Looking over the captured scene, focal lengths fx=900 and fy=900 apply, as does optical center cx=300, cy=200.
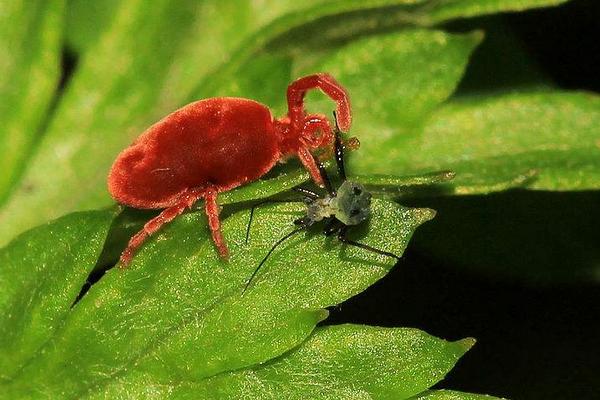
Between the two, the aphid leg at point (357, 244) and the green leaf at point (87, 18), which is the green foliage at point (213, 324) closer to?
the aphid leg at point (357, 244)

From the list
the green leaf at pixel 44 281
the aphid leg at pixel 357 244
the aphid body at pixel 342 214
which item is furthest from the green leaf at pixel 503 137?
the green leaf at pixel 44 281

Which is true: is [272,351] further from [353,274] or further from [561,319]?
[561,319]

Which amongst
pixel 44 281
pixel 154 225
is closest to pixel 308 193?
pixel 154 225

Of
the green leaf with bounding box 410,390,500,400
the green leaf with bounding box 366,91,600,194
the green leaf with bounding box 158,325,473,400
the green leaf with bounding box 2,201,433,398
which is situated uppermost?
the green leaf with bounding box 2,201,433,398

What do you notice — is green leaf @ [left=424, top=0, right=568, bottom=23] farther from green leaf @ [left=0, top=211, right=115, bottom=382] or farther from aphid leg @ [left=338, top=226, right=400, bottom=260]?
green leaf @ [left=0, top=211, right=115, bottom=382]

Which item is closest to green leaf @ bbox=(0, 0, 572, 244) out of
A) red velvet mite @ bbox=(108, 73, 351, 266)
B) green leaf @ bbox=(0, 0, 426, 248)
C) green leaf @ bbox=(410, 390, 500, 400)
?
green leaf @ bbox=(0, 0, 426, 248)

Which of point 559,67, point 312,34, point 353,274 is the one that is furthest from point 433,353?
point 559,67
